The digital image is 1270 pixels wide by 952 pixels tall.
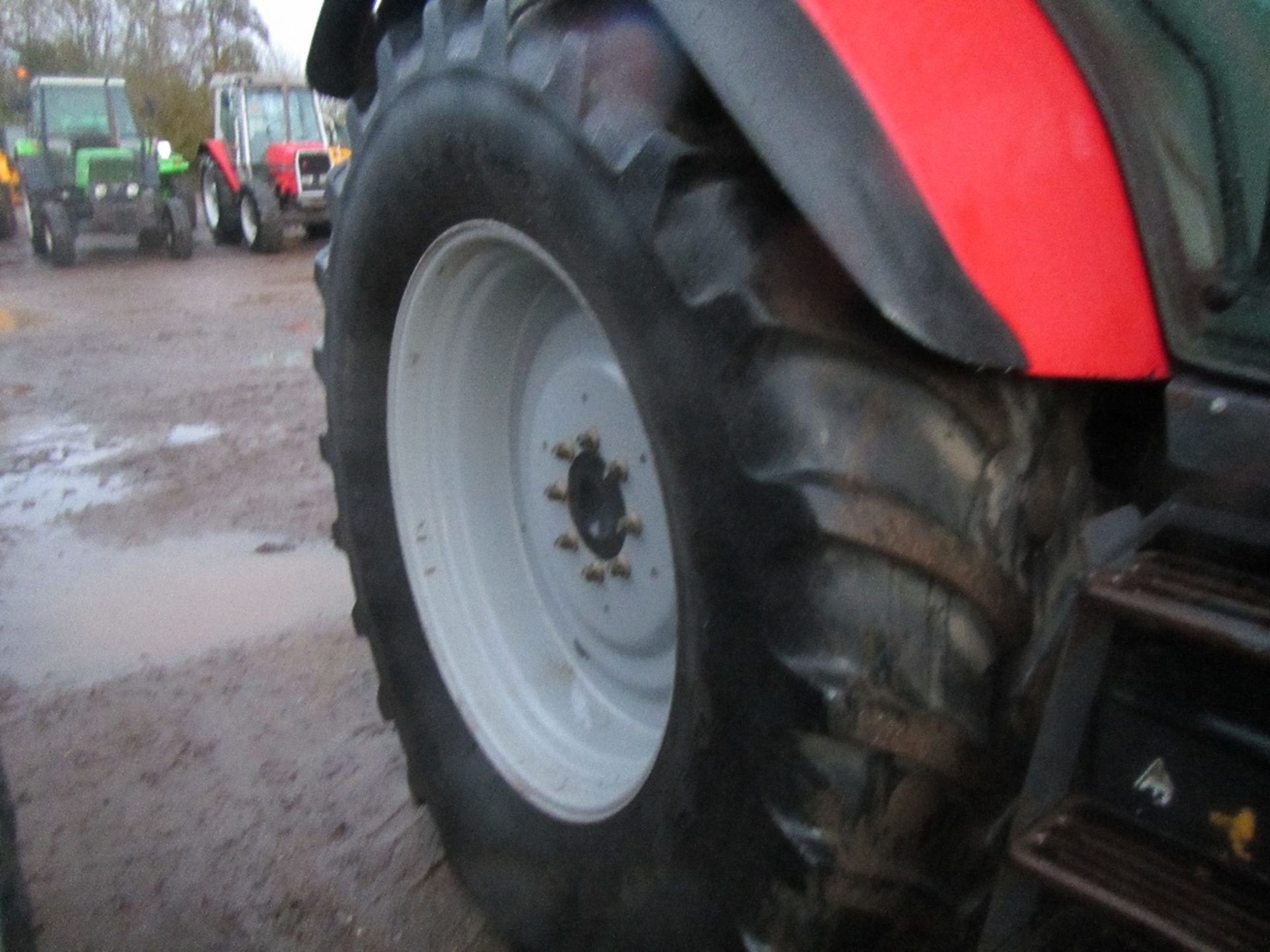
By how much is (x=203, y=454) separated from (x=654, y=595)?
3.91 metres

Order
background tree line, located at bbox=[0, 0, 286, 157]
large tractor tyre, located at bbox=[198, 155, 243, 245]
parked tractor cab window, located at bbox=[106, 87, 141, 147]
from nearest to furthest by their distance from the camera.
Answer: parked tractor cab window, located at bbox=[106, 87, 141, 147] → large tractor tyre, located at bbox=[198, 155, 243, 245] → background tree line, located at bbox=[0, 0, 286, 157]

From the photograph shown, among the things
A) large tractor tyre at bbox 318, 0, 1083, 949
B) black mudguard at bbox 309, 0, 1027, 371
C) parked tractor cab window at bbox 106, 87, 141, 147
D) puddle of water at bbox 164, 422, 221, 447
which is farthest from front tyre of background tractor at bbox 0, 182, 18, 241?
black mudguard at bbox 309, 0, 1027, 371

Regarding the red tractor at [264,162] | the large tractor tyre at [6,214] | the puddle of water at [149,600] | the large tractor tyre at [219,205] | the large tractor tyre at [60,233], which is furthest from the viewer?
the large tractor tyre at [6,214]

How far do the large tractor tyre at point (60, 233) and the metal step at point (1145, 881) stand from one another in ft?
46.5

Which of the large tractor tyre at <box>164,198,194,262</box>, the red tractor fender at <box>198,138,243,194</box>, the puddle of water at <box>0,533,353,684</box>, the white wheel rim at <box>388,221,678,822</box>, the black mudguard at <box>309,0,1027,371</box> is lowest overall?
the large tractor tyre at <box>164,198,194,262</box>

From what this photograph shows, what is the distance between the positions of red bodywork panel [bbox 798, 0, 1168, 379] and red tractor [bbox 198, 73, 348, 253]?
13.8 metres

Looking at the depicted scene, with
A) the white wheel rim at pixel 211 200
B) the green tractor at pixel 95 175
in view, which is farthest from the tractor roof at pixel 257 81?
the green tractor at pixel 95 175

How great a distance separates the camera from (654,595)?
1667 millimetres

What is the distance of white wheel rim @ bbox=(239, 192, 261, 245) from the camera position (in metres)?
14.5

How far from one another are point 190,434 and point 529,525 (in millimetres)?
3957

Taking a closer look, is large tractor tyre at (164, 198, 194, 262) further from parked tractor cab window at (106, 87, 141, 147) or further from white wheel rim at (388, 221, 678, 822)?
white wheel rim at (388, 221, 678, 822)

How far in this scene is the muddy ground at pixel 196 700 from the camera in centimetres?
220

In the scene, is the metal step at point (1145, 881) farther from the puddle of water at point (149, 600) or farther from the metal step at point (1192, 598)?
the puddle of water at point (149, 600)

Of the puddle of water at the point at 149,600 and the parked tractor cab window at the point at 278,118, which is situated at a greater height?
the puddle of water at the point at 149,600
